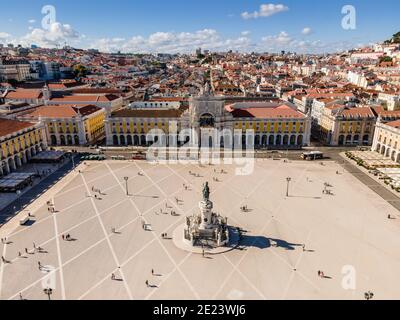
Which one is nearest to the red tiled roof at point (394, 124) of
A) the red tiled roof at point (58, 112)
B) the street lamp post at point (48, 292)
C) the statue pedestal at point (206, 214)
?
the statue pedestal at point (206, 214)

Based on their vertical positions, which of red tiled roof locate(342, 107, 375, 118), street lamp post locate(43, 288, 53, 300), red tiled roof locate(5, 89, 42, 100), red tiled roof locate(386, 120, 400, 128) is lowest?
street lamp post locate(43, 288, 53, 300)

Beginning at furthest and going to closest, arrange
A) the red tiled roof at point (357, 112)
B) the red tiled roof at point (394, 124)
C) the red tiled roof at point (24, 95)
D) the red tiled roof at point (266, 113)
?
the red tiled roof at point (24, 95) → the red tiled roof at point (266, 113) → the red tiled roof at point (357, 112) → the red tiled roof at point (394, 124)

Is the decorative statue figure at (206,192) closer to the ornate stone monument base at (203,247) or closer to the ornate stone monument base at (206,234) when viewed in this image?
the ornate stone monument base at (206,234)

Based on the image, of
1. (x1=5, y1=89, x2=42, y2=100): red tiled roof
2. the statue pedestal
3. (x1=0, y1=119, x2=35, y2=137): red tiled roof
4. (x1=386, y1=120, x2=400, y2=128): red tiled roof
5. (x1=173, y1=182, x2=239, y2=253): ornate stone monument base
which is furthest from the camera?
(x1=5, y1=89, x2=42, y2=100): red tiled roof

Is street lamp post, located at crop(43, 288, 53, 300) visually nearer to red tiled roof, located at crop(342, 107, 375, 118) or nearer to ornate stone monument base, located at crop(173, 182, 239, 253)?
ornate stone monument base, located at crop(173, 182, 239, 253)

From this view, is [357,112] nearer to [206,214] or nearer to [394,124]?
[394,124]

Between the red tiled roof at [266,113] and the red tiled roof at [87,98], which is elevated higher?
the red tiled roof at [87,98]

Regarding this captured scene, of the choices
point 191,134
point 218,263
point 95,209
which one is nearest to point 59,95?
point 191,134

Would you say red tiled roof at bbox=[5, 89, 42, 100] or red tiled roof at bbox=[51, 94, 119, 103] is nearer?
red tiled roof at bbox=[51, 94, 119, 103]

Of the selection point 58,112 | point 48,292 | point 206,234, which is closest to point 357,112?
point 206,234

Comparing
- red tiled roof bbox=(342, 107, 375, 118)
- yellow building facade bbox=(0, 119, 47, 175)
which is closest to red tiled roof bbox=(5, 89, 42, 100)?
yellow building facade bbox=(0, 119, 47, 175)
